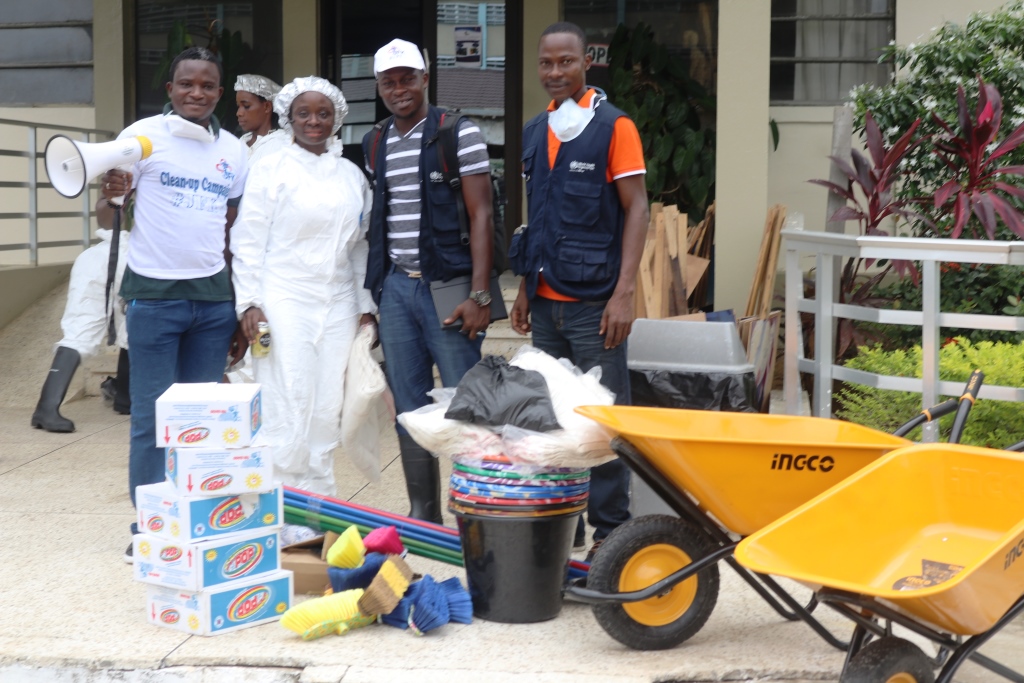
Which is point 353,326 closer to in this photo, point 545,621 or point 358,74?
point 545,621

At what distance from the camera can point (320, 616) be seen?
384 centimetres

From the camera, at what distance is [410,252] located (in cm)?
475

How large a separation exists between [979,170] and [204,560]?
15.8ft

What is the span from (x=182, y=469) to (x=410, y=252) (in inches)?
53.3

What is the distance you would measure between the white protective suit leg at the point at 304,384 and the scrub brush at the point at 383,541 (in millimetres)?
732

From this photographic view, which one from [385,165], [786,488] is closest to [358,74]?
Result: [385,165]

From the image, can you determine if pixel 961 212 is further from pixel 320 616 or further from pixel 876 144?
pixel 320 616

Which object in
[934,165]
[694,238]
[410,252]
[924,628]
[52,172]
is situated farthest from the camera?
[694,238]

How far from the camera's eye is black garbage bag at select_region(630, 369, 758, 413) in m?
4.84

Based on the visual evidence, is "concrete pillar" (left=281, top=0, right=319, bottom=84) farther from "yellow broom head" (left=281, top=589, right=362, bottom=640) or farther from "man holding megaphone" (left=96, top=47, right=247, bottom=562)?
"yellow broom head" (left=281, top=589, right=362, bottom=640)

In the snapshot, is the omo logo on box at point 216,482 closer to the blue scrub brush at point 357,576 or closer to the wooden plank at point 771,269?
the blue scrub brush at point 357,576

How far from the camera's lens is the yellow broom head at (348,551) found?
13.5 ft

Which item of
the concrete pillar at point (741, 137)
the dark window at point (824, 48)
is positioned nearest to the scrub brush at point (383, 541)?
the concrete pillar at point (741, 137)

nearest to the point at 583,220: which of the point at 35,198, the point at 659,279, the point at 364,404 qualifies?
the point at 364,404
